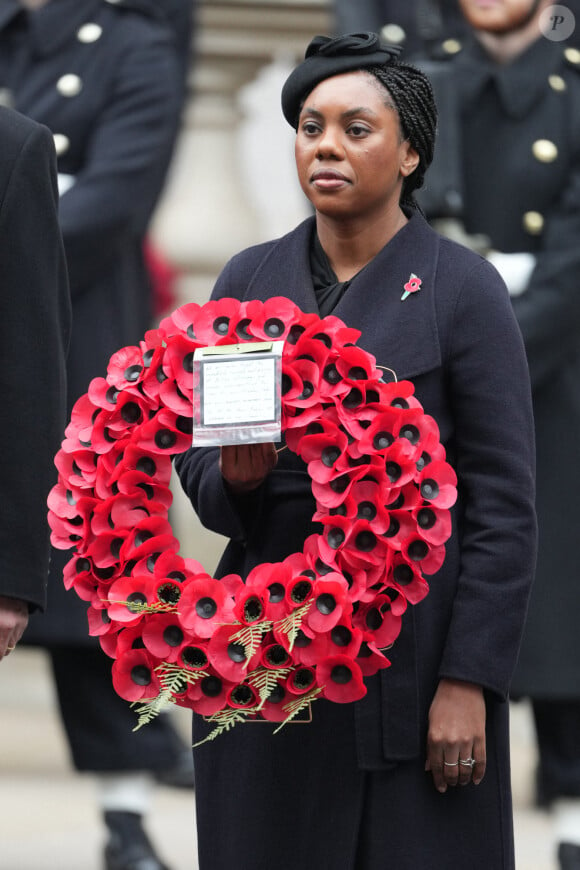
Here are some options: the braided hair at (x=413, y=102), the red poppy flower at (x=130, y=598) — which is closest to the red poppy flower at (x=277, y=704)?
the red poppy flower at (x=130, y=598)

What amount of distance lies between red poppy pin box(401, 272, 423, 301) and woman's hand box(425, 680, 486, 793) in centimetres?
61

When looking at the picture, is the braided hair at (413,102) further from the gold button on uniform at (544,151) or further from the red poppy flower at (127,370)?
the gold button on uniform at (544,151)

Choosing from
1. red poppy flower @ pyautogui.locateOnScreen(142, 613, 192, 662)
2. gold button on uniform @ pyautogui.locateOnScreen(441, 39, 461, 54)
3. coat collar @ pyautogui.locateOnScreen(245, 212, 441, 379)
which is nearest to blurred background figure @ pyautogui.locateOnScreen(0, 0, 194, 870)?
gold button on uniform @ pyautogui.locateOnScreen(441, 39, 461, 54)

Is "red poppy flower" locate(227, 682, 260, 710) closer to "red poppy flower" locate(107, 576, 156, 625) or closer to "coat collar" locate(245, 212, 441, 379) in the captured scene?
"red poppy flower" locate(107, 576, 156, 625)

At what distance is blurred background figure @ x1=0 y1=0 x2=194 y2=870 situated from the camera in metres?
5.16

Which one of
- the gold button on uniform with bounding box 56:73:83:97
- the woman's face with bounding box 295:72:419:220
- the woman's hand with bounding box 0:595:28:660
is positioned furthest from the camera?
the gold button on uniform with bounding box 56:73:83:97

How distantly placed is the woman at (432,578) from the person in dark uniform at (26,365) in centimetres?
29

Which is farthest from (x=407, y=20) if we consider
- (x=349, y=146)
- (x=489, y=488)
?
(x=489, y=488)

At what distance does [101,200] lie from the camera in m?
5.25

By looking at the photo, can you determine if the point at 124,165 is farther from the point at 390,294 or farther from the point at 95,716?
the point at 390,294

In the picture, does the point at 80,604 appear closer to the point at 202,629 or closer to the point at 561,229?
the point at 561,229

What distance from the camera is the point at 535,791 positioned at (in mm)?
6059

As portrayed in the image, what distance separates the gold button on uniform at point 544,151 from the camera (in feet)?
16.6

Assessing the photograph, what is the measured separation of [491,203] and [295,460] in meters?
1.87
